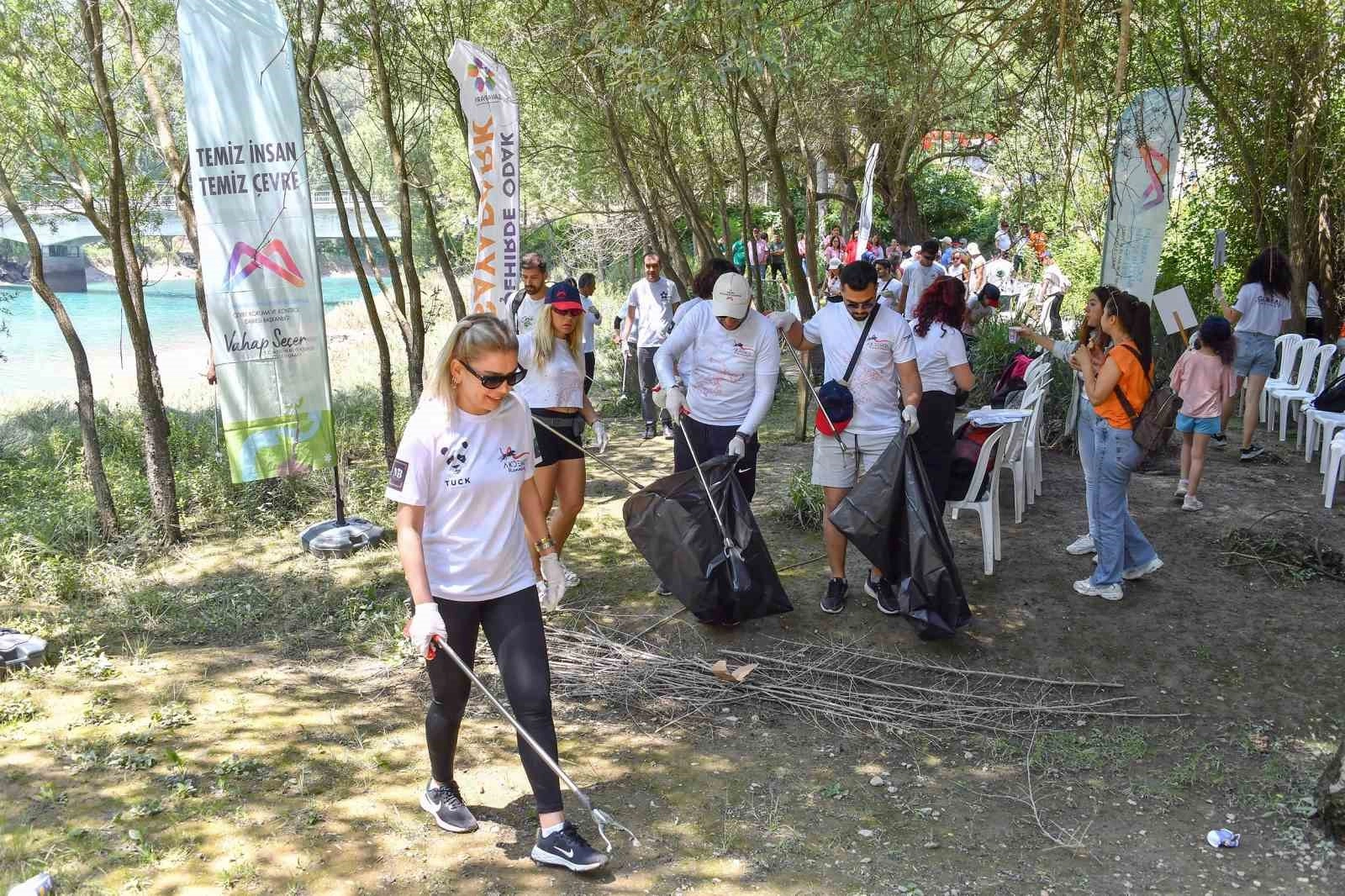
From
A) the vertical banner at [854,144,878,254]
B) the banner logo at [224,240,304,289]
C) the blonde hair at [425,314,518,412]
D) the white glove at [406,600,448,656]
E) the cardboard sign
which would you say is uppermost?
the vertical banner at [854,144,878,254]

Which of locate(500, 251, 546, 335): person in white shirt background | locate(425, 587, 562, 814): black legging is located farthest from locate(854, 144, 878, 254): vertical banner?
locate(425, 587, 562, 814): black legging

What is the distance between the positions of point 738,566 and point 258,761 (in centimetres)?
209

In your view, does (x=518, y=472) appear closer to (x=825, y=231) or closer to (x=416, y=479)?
(x=416, y=479)

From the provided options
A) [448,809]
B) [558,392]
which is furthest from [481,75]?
[448,809]

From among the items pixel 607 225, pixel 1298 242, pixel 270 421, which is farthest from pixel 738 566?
pixel 607 225

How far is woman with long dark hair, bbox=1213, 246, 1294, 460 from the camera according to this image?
7969mm

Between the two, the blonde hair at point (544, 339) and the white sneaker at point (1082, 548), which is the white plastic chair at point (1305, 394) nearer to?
the white sneaker at point (1082, 548)

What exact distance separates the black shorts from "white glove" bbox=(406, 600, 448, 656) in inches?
88.9

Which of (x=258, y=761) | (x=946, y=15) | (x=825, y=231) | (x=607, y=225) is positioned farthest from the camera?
(x=825, y=231)

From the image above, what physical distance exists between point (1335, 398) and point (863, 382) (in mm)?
4553

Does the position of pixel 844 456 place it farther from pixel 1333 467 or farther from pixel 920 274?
pixel 920 274

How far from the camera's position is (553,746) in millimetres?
3105

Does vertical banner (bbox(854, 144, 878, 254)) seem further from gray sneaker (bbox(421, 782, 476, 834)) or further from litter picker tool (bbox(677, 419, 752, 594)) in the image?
gray sneaker (bbox(421, 782, 476, 834))

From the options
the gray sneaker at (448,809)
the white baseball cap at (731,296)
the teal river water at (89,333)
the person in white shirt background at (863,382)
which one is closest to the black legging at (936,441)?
the person in white shirt background at (863,382)
